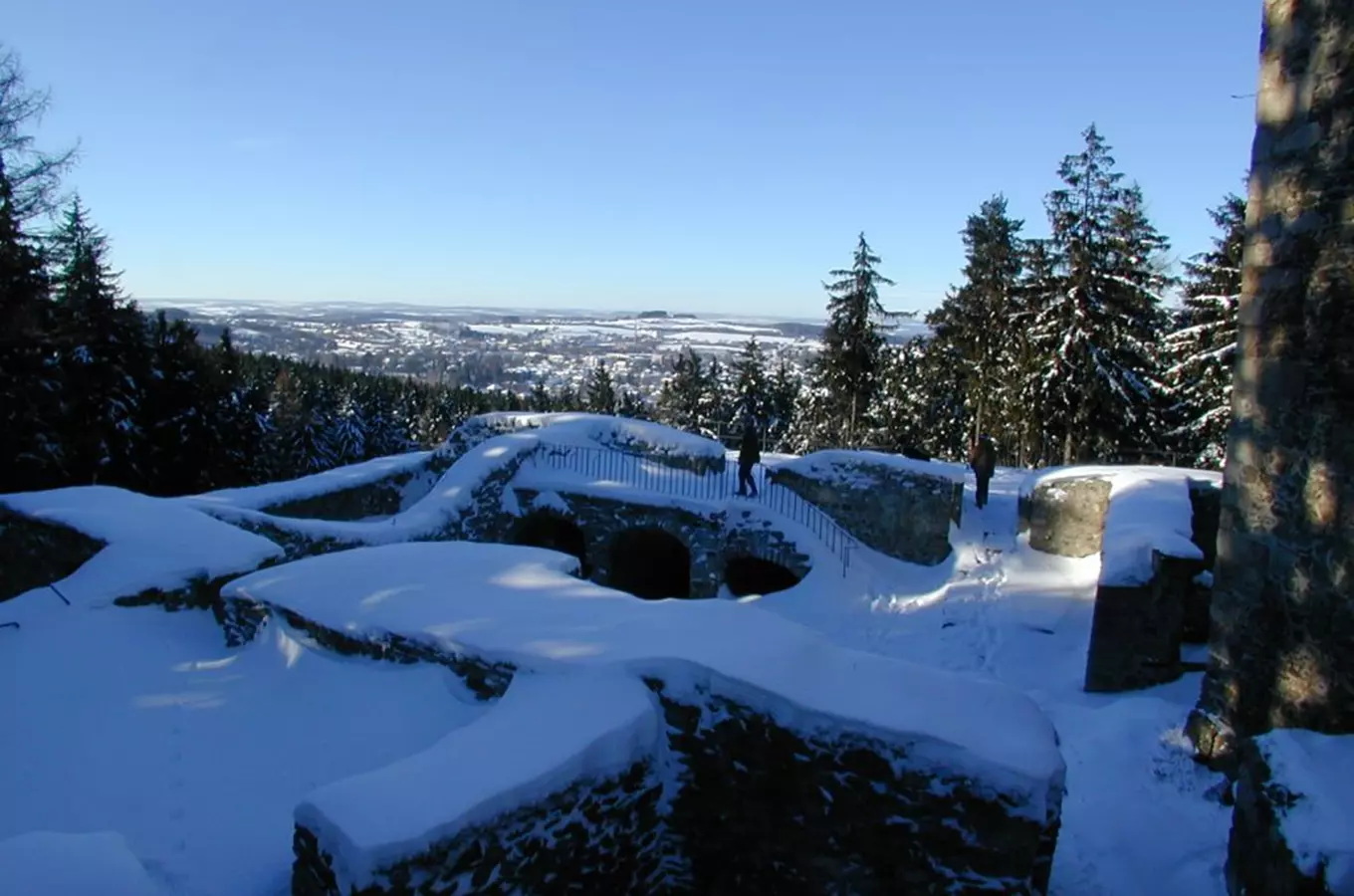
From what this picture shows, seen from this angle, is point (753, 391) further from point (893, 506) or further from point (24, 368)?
point (24, 368)

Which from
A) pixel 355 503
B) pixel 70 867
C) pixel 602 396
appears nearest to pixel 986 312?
pixel 355 503

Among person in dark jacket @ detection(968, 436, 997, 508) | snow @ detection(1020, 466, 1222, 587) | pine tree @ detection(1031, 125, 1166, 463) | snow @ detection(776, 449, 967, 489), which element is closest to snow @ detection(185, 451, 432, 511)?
snow @ detection(776, 449, 967, 489)

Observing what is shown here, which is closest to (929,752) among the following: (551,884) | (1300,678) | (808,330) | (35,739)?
(551,884)

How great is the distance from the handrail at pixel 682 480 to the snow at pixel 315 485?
2583mm

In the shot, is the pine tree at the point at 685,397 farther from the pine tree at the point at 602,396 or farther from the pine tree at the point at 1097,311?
the pine tree at the point at 1097,311

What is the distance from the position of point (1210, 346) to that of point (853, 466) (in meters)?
13.6

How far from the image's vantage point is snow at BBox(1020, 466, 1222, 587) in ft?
27.5

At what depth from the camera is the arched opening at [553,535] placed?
15.6 meters

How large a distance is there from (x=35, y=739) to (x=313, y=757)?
7.15 ft

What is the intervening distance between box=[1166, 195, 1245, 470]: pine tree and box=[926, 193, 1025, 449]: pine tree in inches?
178

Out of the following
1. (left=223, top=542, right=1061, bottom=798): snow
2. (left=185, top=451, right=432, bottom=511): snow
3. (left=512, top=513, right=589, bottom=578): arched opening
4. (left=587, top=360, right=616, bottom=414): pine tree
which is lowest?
(left=587, top=360, right=616, bottom=414): pine tree

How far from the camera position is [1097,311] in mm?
22438

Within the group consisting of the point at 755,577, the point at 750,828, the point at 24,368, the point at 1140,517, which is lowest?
the point at 755,577

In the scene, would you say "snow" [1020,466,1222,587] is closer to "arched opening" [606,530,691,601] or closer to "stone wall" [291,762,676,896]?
"stone wall" [291,762,676,896]
